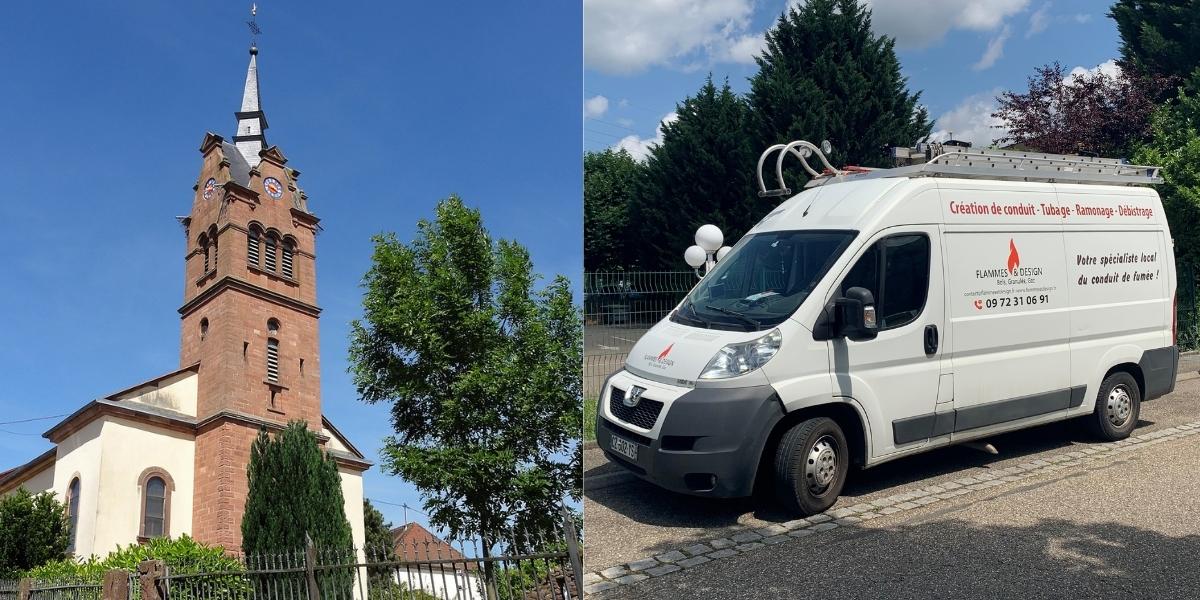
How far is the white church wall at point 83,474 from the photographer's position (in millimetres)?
7816

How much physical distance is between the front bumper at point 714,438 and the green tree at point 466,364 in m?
4.87

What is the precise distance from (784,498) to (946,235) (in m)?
1.99

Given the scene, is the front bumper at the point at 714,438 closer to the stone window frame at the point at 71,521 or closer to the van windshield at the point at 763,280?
the van windshield at the point at 763,280

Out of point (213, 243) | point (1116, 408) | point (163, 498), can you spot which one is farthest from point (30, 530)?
point (1116, 408)

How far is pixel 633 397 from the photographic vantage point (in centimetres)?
489

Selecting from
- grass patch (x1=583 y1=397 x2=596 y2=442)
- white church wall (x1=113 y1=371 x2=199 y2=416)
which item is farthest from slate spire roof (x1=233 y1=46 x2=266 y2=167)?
grass patch (x1=583 y1=397 x2=596 y2=442)

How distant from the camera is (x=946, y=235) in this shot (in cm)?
534

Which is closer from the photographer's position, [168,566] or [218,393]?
[168,566]

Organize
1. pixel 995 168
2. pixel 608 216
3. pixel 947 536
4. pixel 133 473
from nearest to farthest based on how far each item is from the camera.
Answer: pixel 947 536
pixel 995 168
pixel 133 473
pixel 608 216

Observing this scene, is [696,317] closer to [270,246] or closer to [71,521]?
[71,521]

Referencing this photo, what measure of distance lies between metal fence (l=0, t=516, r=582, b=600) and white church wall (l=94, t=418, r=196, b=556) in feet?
2.01

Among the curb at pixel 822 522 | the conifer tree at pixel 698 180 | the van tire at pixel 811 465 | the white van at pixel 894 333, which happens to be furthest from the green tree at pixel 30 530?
the conifer tree at pixel 698 180

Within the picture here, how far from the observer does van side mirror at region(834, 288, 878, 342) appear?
4766mm

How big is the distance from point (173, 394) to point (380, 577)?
4822mm
